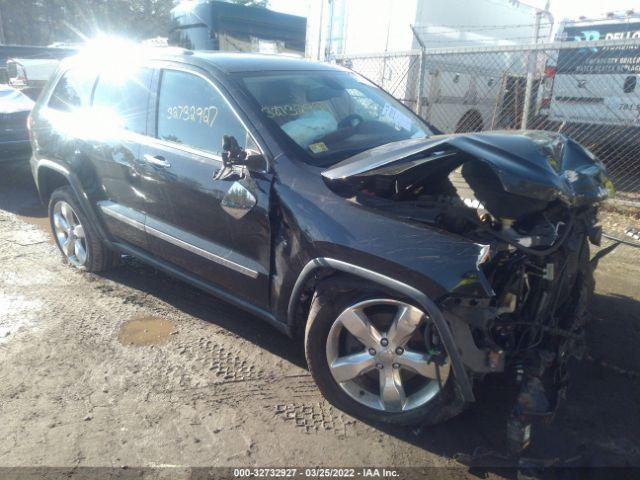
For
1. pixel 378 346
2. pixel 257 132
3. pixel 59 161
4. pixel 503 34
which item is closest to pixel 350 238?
pixel 378 346

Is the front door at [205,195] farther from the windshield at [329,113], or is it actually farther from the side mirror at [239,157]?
the windshield at [329,113]

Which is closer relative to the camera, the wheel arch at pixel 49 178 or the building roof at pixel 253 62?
the building roof at pixel 253 62

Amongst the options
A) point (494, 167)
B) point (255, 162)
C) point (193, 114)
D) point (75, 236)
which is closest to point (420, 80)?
point (193, 114)

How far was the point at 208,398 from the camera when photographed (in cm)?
297

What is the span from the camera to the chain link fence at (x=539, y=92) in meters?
7.41

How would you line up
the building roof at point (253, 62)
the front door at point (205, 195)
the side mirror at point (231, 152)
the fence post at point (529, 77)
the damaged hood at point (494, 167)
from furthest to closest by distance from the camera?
the fence post at point (529, 77) < the building roof at point (253, 62) < the front door at point (205, 195) < the side mirror at point (231, 152) < the damaged hood at point (494, 167)

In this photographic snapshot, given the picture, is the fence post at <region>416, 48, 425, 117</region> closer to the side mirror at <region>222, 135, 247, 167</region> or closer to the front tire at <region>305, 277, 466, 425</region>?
the side mirror at <region>222, 135, 247, 167</region>

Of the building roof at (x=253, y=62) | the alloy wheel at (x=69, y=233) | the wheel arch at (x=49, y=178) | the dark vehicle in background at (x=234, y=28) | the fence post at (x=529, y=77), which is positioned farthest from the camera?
the dark vehicle in background at (x=234, y=28)

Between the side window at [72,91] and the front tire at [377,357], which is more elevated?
the side window at [72,91]

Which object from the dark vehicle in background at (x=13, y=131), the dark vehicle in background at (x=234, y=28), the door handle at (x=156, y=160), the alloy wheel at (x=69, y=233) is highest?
the dark vehicle in background at (x=234, y=28)

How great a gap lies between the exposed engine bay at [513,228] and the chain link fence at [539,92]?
14.5ft

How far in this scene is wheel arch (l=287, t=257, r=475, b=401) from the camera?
2338 millimetres

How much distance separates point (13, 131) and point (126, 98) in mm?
4853

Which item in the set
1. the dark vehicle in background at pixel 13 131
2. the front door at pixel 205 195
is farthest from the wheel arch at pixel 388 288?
the dark vehicle in background at pixel 13 131
